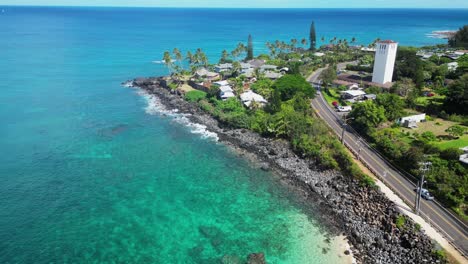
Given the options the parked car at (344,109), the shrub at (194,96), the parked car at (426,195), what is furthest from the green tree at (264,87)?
the parked car at (426,195)

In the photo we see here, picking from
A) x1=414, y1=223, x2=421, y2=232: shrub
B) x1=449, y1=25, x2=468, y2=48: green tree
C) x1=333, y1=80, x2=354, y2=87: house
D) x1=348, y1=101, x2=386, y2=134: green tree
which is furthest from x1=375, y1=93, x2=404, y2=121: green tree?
x1=449, y1=25, x2=468, y2=48: green tree

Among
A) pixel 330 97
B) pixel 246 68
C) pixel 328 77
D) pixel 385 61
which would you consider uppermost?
pixel 385 61

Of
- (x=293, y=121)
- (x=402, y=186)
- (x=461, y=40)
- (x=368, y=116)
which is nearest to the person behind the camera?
(x=402, y=186)

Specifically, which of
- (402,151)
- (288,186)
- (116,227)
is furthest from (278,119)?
(116,227)

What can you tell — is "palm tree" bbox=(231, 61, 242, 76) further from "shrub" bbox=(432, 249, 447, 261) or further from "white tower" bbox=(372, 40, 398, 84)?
"shrub" bbox=(432, 249, 447, 261)

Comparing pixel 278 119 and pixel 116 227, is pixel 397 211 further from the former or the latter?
pixel 116 227

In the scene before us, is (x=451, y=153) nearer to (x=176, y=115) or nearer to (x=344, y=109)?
(x=344, y=109)

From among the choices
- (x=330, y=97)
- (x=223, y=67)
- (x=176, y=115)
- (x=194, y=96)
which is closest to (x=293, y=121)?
(x=330, y=97)
